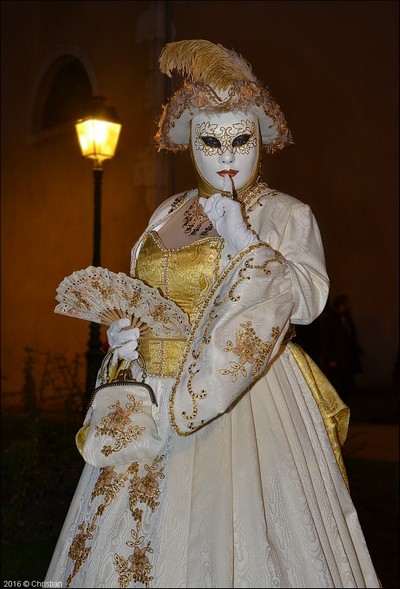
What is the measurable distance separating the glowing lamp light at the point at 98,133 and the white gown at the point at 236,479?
12.4 ft

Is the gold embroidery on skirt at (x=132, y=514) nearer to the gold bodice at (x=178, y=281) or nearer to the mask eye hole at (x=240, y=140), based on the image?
the gold bodice at (x=178, y=281)

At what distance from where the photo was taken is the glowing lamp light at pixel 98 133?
6.18 m

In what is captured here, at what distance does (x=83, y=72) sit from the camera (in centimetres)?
1177

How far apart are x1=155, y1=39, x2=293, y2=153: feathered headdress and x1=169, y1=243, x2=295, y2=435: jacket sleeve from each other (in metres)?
0.54

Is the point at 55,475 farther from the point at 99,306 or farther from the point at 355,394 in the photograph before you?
the point at 355,394

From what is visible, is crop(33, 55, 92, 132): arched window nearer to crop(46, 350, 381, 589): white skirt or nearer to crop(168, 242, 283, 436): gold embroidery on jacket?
crop(168, 242, 283, 436): gold embroidery on jacket

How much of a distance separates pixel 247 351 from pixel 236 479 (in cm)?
37

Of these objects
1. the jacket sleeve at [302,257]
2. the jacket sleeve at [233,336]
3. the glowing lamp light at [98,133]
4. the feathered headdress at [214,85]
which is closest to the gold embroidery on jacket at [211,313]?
the jacket sleeve at [233,336]

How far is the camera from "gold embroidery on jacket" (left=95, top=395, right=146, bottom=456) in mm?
2451

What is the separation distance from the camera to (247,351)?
2.34 metres

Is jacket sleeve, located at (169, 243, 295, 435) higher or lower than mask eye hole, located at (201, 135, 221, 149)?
lower

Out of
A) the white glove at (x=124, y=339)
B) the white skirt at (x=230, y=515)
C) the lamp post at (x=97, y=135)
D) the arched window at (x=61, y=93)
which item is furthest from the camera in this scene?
the arched window at (x=61, y=93)

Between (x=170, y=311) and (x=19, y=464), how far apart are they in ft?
11.6

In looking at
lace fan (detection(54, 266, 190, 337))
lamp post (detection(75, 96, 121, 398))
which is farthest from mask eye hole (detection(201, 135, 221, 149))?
lamp post (detection(75, 96, 121, 398))
